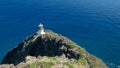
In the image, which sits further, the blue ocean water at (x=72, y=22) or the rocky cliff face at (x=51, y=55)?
the blue ocean water at (x=72, y=22)

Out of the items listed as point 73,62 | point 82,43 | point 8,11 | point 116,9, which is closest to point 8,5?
point 8,11

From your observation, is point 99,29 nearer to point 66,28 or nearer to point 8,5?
point 66,28

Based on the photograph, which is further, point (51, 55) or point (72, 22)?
point (72, 22)

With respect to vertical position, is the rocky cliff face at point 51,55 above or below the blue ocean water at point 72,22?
below

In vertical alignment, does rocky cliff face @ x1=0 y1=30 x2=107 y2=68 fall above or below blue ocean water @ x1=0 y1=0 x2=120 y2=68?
below

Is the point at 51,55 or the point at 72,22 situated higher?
the point at 72,22
